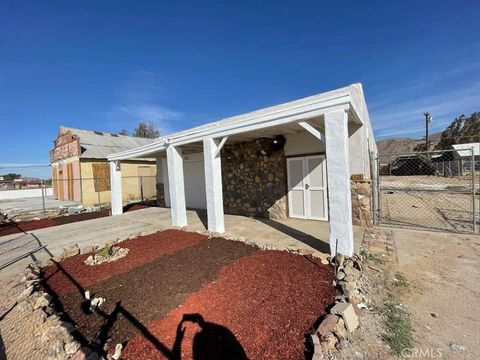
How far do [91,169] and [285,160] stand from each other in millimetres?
14281

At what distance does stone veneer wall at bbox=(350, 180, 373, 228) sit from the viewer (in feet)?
20.7

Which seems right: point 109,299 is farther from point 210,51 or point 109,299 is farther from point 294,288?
point 210,51

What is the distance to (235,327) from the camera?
256cm

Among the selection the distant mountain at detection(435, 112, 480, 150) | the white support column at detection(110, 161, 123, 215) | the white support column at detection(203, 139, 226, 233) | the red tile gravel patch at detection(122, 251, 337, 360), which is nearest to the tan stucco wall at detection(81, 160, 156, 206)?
the white support column at detection(110, 161, 123, 215)

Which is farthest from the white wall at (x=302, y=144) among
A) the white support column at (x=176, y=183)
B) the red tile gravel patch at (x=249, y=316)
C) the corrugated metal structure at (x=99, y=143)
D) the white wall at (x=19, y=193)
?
the white wall at (x=19, y=193)

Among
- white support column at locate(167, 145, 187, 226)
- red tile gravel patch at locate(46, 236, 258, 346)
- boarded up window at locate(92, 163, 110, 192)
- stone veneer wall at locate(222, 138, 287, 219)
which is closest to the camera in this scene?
Answer: red tile gravel patch at locate(46, 236, 258, 346)

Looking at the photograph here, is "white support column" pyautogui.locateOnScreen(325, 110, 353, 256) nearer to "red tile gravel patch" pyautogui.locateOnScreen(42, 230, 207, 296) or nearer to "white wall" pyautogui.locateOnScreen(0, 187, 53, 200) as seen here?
"red tile gravel patch" pyautogui.locateOnScreen(42, 230, 207, 296)

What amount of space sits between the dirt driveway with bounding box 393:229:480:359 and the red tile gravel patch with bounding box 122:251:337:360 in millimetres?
1023

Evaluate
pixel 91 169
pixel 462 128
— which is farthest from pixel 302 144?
pixel 462 128

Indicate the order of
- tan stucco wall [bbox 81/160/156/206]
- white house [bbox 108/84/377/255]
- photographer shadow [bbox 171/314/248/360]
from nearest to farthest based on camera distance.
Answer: photographer shadow [bbox 171/314/248/360] → white house [bbox 108/84/377/255] → tan stucco wall [bbox 81/160/156/206]

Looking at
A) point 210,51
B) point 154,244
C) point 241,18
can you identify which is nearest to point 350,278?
point 154,244

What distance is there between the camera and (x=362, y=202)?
6.40 m

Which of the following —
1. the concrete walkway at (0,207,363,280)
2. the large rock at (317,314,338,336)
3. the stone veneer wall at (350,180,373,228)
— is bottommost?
the large rock at (317,314,338,336)

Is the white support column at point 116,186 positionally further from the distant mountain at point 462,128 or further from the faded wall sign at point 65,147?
the distant mountain at point 462,128
